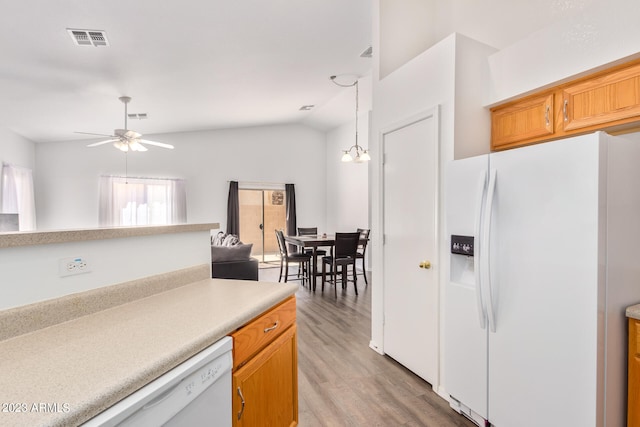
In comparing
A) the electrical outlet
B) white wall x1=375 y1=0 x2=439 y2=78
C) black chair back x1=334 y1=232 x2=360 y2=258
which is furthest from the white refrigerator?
black chair back x1=334 y1=232 x2=360 y2=258

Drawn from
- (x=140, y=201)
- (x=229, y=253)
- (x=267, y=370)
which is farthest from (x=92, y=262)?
(x=140, y=201)

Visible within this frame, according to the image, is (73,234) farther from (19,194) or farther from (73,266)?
(19,194)

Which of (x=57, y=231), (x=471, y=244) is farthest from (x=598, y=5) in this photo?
(x=57, y=231)

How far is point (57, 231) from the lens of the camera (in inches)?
47.1

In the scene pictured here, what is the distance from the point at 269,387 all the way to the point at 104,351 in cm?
74

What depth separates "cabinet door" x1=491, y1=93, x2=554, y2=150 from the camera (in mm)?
2053

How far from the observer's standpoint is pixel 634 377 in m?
1.49

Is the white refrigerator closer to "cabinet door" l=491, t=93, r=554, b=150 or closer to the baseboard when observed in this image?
"cabinet door" l=491, t=93, r=554, b=150

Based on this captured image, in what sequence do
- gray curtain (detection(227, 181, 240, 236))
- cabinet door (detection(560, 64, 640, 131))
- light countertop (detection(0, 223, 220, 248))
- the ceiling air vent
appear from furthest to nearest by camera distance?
1. gray curtain (detection(227, 181, 240, 236))
2. the ceiling air vent
3. cabinet door (detection(560, 64, 640, 131))
4. light countertop (detection(0, 223, 220, 248))

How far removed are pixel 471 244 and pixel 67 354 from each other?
73.0 inches

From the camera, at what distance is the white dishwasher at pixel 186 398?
0.76m

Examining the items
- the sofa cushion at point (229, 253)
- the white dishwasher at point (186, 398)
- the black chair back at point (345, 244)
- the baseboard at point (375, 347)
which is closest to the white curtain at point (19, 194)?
the sofa cushion at point (229, 253)

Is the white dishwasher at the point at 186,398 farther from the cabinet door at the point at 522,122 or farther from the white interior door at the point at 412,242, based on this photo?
the cabinet door at the point at 522,122

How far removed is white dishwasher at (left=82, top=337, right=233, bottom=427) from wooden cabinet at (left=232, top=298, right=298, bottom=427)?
0.30 ft
